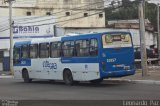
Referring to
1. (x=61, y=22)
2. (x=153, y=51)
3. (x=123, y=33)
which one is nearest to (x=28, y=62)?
(x=123, y=33)

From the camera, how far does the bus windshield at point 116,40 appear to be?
77.7 ft

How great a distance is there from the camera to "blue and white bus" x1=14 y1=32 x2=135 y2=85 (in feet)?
77.3

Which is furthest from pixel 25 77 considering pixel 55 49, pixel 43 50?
pixel 55 49

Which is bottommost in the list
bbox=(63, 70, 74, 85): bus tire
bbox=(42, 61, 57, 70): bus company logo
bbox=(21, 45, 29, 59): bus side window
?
bbox=(63, 70, 74, 85): bus tire

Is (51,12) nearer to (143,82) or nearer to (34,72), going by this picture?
(34,72)

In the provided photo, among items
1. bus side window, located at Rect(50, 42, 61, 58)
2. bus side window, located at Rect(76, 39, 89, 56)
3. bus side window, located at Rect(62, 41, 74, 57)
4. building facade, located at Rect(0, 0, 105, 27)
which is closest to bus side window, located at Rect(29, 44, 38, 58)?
bus side window, located at Rect(50, 42, 61, 58)

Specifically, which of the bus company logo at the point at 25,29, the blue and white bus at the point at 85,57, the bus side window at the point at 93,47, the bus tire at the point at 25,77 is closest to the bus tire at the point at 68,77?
the blue and white bus at the point at 85,57

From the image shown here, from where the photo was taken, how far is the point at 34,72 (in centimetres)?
2944

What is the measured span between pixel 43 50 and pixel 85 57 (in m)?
4.58

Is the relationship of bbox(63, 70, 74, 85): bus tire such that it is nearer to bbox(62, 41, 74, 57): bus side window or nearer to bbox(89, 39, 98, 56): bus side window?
bbox(62, 41, 74, 57): bus side window

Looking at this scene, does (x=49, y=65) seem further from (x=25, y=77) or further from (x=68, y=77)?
(x=25, y=77)

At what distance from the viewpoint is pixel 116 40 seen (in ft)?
79.2

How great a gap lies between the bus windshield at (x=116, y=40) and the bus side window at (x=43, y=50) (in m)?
5.02

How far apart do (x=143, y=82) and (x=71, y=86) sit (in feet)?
12.6
